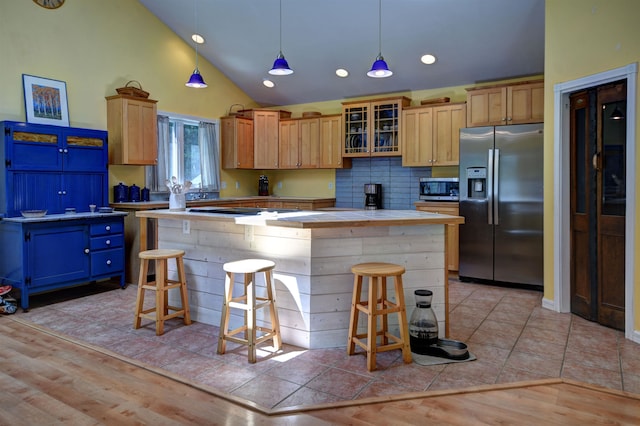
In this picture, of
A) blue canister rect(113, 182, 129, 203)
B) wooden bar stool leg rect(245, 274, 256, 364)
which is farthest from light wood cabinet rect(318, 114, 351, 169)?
wooden bar stool leg rect(245, 274, 256, 364)

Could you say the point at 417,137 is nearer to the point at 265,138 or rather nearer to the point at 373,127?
the point at 373,127

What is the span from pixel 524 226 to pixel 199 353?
12.3 feet

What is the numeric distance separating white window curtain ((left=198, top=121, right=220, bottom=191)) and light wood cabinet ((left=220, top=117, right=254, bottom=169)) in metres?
0.14

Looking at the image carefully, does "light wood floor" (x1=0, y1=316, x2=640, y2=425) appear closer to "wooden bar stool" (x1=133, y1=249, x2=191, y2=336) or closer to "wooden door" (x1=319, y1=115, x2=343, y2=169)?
"wooden bar stool" (x1=133, y1=249, x2=191, y2=336)

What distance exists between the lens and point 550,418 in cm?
228

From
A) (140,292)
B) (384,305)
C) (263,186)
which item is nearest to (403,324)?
(384,305)

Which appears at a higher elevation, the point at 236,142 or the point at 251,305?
the point at 236,142

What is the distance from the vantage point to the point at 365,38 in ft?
18.5

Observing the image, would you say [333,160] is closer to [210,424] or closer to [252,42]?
[252,42]

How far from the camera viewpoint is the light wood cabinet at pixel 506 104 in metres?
5.09

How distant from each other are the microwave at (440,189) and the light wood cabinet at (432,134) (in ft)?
0.88

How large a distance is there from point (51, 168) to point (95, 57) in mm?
1606

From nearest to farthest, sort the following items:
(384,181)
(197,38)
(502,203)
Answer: (502,203) → (197,38) → (384,181)

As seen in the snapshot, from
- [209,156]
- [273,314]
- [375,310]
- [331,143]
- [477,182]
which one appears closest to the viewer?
[375,310]
